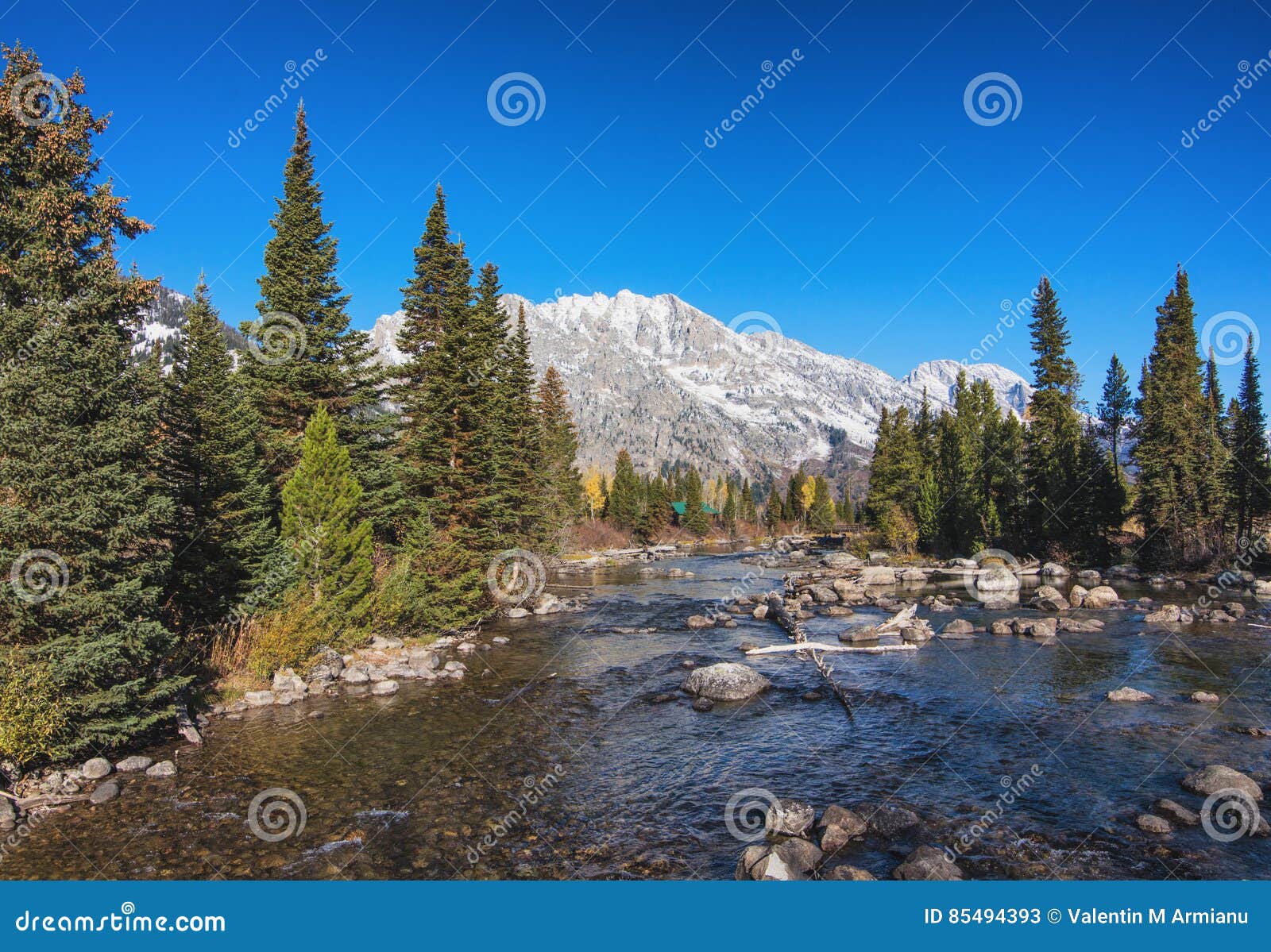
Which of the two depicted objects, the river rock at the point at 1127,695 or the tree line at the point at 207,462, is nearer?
the tree line at the point at 207,462

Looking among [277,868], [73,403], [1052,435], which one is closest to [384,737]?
[277,868]

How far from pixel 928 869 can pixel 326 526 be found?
61.9ft

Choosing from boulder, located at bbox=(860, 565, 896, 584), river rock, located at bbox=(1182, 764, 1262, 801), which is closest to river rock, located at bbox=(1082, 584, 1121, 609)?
boulder, located at bbox=(860, 565, 896, 584)

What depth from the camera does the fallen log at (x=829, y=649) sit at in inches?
966

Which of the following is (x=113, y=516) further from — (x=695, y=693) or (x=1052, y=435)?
(x=1052, y=435)

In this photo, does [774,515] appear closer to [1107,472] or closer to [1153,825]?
[1107,472]

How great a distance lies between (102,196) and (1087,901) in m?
21.5

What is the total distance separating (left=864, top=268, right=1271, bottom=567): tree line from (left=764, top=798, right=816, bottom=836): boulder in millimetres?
47421

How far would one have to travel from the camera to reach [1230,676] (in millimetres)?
19312

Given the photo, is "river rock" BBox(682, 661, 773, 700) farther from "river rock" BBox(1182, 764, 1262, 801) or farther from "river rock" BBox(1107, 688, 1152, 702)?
"river rock" BBox(1182, 764, 1262, 801)

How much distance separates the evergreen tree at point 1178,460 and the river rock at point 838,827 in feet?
157

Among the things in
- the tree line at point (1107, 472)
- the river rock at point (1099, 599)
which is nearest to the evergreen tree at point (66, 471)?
the river rock at point (1099, 599)

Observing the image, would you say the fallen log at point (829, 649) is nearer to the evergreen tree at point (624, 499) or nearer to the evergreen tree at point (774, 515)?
the evergreen tree at point (624, 499)

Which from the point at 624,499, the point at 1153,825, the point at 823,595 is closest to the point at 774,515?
the point at 624,499
